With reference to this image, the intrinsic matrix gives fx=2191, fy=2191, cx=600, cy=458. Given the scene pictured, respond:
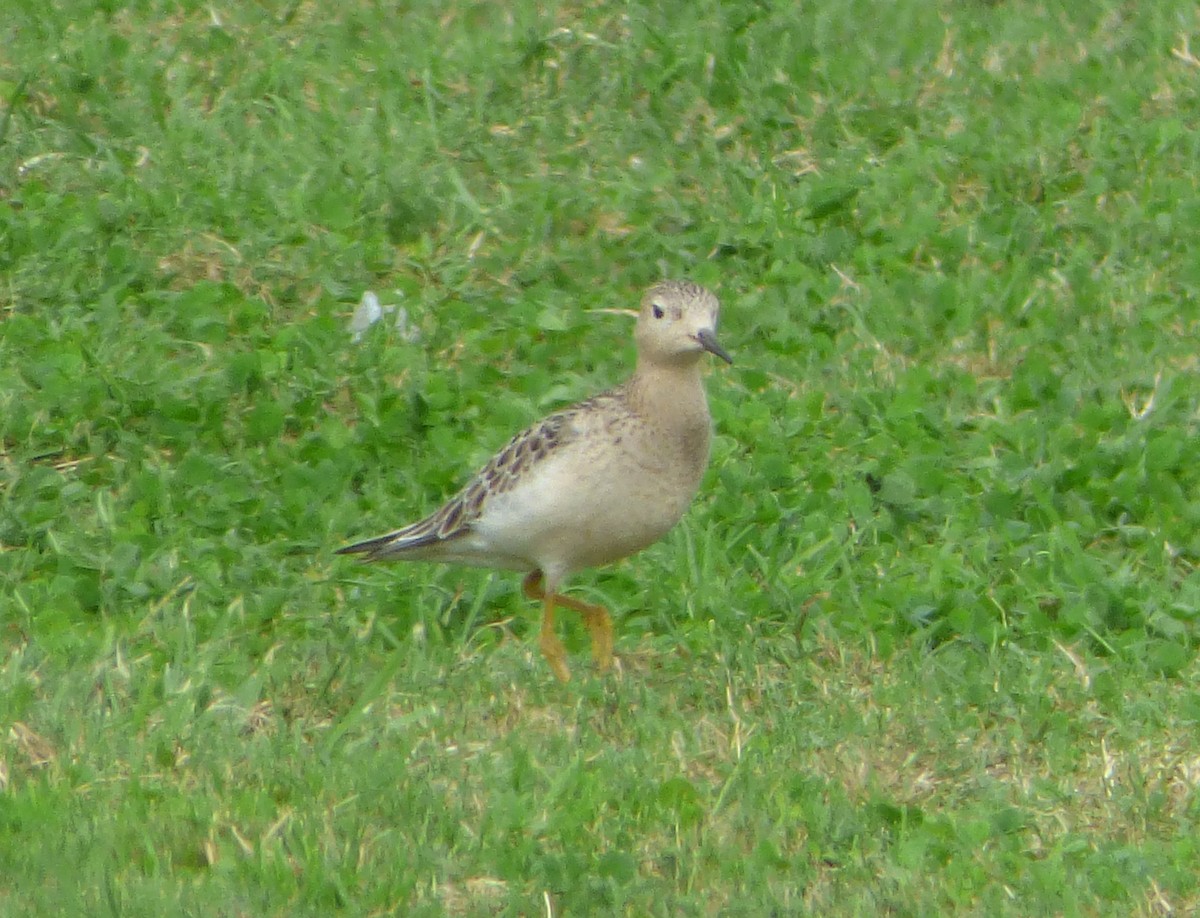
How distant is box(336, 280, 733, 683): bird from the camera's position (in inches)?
269

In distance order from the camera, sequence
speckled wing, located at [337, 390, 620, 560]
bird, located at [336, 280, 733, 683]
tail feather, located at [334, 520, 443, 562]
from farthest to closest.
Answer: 1. tail feather, located at [334, 520, 443, 562]
2. speckled wing, located at [337, 390, 620, 560]
3. bird, located at [336, 280, 733, 683]

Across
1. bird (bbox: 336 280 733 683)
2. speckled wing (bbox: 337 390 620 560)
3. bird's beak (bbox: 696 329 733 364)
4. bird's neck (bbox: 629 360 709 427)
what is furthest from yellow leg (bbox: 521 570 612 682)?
bird's beak (bbox: 696 329 733 364)

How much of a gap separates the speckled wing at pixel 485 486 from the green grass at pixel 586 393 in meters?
0.25

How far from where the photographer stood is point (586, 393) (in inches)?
347

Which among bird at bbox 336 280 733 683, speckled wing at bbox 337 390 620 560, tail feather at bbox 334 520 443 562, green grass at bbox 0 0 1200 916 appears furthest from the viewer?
tail feather at bbox 334 520 443 562

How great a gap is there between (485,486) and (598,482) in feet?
1.84

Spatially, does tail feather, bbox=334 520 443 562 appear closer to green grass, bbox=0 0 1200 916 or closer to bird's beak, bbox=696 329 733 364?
green grass, bbox=0 0 1200 916

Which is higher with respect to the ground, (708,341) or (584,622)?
(708,341)

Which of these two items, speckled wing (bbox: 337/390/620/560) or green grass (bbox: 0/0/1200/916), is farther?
speckled wing (bbox: 337/390/620/560)

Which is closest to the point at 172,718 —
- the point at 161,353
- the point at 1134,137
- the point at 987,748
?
the point at 987,748

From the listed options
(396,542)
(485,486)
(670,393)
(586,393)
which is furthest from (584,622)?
(586,393)

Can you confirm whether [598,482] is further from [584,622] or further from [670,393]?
[584,622]

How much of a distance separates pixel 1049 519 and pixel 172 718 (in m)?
3.26

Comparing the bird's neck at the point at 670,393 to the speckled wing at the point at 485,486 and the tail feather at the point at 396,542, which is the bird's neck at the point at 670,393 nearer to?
the speckled wing at the point at 485,486
